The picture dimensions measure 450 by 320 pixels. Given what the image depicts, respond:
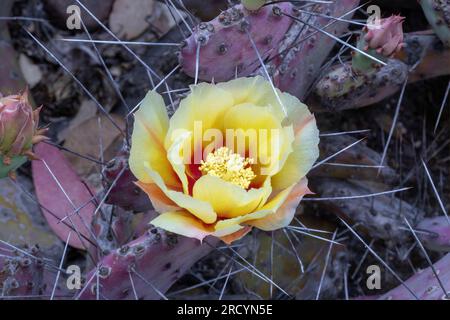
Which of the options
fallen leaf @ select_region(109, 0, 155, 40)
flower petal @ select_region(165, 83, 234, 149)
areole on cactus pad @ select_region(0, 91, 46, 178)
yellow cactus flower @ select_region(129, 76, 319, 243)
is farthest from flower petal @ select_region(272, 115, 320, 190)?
fallen leaf @ select_region(109, 0, 155, 40)

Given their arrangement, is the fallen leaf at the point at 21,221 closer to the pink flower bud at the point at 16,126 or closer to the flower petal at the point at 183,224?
the pink flower bud at the point at 16,126

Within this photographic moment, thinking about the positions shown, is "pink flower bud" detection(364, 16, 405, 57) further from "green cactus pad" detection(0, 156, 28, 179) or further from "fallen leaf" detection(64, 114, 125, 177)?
"fallen leaf" detection(64, 114, 125, 177)

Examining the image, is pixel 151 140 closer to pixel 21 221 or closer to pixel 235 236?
pixel 235 236

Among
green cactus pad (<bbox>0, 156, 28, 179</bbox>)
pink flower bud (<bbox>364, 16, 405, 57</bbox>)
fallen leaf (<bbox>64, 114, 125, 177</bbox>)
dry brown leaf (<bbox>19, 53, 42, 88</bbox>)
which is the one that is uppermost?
pink flower bud (<bbox>364, 16, 405, 57</bbox>)

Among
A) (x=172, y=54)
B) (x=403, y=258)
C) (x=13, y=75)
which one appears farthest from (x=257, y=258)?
(x=13, y=75)

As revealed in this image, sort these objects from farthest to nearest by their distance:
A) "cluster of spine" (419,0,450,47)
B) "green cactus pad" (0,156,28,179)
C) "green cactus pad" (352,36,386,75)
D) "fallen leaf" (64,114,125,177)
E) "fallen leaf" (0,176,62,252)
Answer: "fallen leaf" (64,114,125,177), "fallen leaf" (0,176,62,252), "cluster of spine" (419,0,450,47), "green cactus pad" (352,36,386,75), "green cactus pad" (0,156,28,179)

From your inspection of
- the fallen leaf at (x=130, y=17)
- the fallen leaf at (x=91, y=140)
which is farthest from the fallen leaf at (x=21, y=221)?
the fallen leaf at (x=130, y=17)
